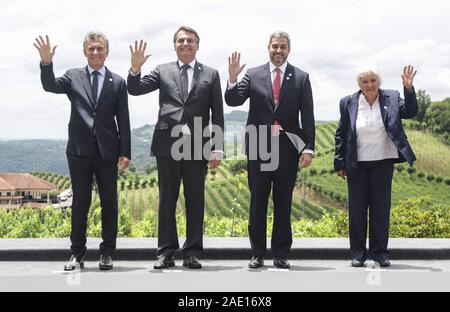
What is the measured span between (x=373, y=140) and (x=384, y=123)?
17 cm

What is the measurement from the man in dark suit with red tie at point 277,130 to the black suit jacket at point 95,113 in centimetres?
89

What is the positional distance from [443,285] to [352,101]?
168cm

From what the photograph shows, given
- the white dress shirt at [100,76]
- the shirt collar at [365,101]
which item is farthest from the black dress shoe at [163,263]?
the shirt collar at [365,101]

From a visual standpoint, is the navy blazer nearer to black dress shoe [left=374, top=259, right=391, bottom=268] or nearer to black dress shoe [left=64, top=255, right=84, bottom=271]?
black dress shoe [left=374, top=259, right=391, bottom=268]

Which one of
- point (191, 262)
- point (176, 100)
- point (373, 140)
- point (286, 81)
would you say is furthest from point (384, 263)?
point (176, 100)

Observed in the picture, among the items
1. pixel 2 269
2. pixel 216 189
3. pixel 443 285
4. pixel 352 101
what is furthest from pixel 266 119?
pixel 216 189

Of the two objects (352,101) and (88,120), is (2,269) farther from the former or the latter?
(352,101)

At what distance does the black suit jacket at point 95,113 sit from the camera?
504 cm

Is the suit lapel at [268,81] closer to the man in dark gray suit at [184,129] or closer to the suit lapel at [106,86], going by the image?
the man in dark gray suit at [184,129]

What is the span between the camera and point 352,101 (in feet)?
17.7

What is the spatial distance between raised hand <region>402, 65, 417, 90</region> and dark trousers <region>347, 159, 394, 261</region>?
64cm

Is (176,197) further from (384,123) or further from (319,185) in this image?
(319,185)

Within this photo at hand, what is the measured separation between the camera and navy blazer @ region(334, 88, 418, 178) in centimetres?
521

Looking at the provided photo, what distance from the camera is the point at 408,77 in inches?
204
